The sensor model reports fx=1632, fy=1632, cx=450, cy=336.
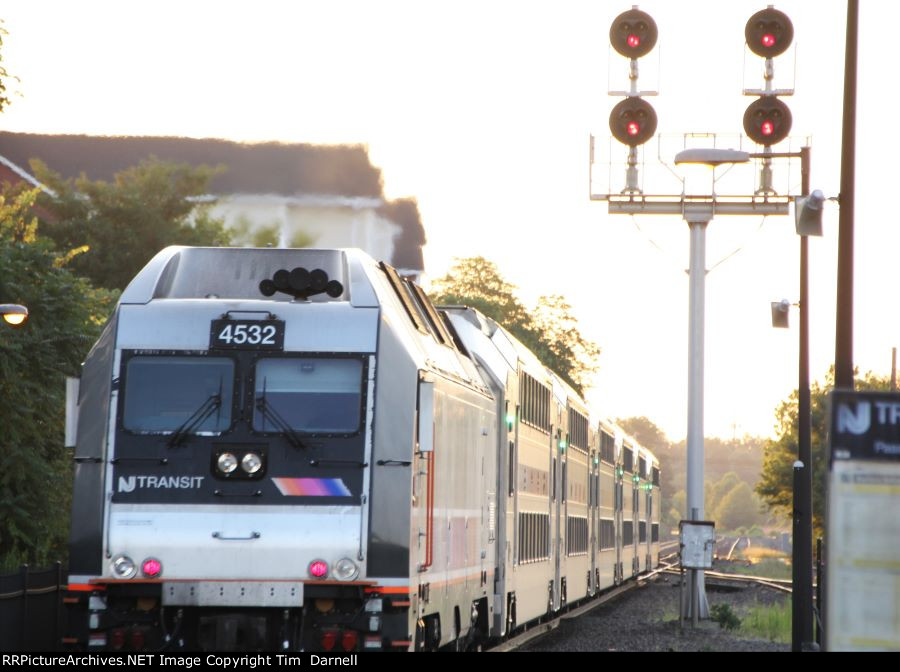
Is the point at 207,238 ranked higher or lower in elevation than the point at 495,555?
higher

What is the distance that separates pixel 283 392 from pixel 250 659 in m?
2.15

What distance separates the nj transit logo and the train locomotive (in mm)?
4853

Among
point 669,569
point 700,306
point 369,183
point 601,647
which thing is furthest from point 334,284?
point 669,569

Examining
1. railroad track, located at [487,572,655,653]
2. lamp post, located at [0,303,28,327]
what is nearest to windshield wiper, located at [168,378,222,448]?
lamp post, located at [0,303,28,327]

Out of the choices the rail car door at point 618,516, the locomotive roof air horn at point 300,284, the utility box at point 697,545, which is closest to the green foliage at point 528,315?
the rail car door at point 618,516

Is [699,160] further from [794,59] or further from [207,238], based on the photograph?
[207,238]

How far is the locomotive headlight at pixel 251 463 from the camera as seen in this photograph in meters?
12.7

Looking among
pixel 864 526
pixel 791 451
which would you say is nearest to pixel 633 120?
pixel 864 526

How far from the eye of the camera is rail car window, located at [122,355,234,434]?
12.8 meters

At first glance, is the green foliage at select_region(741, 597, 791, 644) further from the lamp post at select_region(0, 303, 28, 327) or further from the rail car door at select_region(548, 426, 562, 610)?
the lamp post at select_region(0, 303, 28, 327)

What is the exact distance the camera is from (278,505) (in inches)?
496

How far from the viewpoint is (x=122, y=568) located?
1241cm

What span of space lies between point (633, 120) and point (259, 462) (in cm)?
741

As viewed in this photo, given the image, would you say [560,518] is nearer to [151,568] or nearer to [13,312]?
[13,312]
